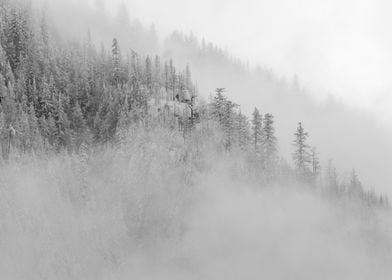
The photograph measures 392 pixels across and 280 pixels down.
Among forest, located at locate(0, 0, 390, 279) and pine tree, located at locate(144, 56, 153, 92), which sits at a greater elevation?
pine tree, located at locate(144, 56, 153, 92)

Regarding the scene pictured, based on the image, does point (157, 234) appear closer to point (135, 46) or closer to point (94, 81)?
point (94, 81)

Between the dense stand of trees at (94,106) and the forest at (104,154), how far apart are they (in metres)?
0.26

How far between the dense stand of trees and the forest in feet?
0.84

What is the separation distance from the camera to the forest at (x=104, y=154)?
95688 mm

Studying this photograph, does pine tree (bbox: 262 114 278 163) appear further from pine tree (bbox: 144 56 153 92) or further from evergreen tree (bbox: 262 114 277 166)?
pine tree (bbox: 144 56 153 92)

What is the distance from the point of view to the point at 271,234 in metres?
108

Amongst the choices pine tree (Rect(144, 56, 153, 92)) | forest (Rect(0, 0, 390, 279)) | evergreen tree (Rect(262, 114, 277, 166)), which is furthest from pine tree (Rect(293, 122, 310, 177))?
pine tree (Rect(144, 56, 153, 92))

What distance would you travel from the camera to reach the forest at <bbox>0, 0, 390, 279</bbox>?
3767 inches

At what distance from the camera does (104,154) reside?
10706 centimetres

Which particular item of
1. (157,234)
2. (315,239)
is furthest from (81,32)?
(315,239)

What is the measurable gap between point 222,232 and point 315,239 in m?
21.6

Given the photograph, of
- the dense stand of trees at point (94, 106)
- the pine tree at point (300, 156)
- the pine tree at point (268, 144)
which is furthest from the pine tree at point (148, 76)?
the pine tree at point (300, 156)

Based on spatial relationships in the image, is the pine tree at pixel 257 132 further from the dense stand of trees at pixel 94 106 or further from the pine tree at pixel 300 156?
the pine tree at pixel 300 156

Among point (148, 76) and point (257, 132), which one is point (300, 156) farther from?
point (148, 76)
